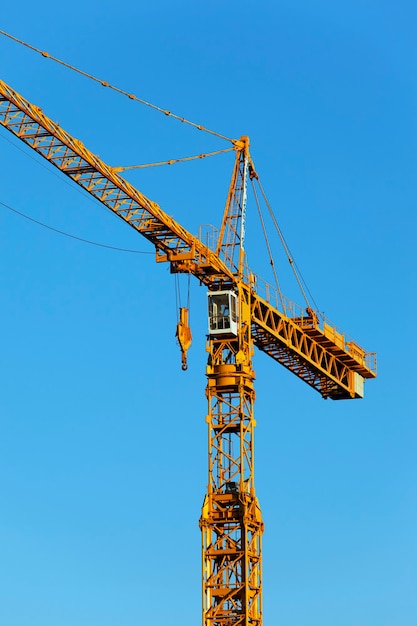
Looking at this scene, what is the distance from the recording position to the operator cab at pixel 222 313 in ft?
337

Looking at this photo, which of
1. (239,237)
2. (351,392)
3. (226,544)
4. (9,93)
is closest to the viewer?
(9,93)

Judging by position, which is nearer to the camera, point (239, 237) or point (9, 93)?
point (9, 93)

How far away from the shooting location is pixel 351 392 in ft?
382

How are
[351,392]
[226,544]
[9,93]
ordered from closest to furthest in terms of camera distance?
[9,93], [226,544], [351,392]

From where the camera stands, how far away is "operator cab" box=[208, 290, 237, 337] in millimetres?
102625

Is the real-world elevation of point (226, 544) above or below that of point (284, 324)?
below

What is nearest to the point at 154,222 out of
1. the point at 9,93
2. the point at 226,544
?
the point at 9,93

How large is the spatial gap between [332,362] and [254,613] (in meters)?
19.1

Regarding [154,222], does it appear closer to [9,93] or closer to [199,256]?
[199,256]

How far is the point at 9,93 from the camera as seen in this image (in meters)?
94.5

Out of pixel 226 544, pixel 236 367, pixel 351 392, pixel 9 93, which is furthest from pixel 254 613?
pixel 9 93

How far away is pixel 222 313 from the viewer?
10300cm

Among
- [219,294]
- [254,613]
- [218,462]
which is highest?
[219,294]

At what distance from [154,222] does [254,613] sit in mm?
20346
